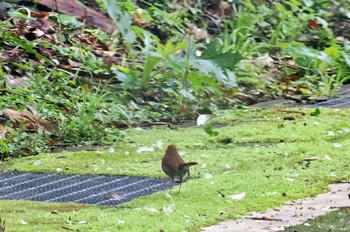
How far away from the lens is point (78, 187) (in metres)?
4.65

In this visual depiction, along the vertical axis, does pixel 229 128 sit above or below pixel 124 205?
below

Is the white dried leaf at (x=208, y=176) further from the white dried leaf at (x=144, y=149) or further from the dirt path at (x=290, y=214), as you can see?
the white dried leaf at (x=144, y=149)

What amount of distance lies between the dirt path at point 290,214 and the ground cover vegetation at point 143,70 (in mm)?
1518

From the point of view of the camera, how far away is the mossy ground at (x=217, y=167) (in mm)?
3787

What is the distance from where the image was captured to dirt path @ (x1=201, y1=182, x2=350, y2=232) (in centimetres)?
360

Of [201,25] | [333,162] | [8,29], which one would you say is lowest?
[201,25]

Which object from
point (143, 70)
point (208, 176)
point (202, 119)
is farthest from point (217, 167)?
point (143, 70)

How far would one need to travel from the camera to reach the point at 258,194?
4219mm

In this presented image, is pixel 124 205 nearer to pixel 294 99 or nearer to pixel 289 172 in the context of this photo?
pixel 289 172

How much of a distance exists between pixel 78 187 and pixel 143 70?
2550 mm

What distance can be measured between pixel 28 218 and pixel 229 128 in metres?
2.63

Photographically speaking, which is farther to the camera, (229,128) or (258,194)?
(229,128)

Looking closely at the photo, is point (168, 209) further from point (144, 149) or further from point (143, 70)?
point (143, 70)

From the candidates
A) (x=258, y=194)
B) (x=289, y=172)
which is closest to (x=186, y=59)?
(x=289, y=172)
